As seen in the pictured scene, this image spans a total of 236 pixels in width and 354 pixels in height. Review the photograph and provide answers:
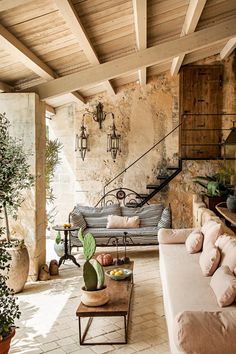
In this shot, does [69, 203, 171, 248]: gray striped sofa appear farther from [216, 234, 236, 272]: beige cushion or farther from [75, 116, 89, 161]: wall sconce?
[216, 234, 236, 272]: beige cushion

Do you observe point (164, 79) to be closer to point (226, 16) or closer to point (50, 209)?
point (226, 16)

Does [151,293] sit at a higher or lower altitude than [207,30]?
lower

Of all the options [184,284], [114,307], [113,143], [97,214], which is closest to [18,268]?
[114,307]

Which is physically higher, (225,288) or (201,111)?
(201,111)

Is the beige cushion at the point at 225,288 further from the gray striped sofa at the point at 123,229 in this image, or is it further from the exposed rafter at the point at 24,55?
the gray striped sofa at the point at 123,229

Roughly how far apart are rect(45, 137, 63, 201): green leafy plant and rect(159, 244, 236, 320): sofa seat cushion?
4391 millimetres

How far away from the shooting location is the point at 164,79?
890cm

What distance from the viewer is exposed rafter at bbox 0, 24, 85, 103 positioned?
3995 millimetres

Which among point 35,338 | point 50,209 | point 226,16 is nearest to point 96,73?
point 226,16

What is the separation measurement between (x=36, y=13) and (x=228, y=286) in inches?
120

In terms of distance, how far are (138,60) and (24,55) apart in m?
1.83

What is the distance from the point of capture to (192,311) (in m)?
2.71

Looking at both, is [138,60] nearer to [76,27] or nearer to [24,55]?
[76,27]

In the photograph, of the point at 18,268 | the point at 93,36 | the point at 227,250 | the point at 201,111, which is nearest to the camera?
the point at 227,250
